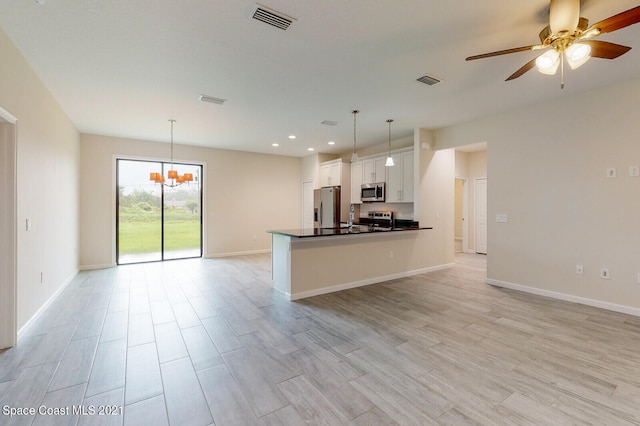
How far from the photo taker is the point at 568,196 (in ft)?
13.0

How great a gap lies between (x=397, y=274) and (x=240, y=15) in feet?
15.0

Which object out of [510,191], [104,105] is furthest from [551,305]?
[104,105]

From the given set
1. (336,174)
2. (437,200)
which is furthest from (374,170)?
(437,200)

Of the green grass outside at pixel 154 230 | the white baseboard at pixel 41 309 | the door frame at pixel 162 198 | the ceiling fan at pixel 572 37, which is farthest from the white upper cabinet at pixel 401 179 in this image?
the white baseboard at pixel 41 309

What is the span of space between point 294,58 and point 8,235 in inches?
129

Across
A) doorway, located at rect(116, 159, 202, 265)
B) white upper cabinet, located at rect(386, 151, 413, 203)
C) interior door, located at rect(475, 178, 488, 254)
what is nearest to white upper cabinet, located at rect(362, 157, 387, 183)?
white upper cabinet, located at rect(386, 151, 413, 203)

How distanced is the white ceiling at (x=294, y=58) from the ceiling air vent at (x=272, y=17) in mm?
48

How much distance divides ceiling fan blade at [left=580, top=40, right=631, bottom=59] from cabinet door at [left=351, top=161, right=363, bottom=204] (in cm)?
503

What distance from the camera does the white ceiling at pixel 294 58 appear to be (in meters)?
2.24

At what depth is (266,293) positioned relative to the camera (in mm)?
4332

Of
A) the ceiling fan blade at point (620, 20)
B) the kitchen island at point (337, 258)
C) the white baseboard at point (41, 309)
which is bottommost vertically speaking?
the white baseboard at point (41, 309)

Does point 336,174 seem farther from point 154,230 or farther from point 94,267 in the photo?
point 94,267

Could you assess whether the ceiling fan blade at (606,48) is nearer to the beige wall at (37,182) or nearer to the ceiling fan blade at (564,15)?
the ceiling fan blade at (564,15)

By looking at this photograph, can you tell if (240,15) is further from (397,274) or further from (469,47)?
(397,274)
